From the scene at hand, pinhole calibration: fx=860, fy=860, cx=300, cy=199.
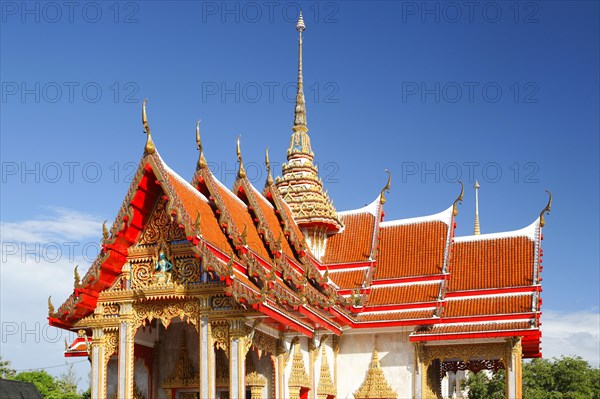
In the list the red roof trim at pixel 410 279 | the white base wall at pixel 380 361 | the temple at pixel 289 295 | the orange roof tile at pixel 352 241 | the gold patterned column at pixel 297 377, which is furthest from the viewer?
the orange roof tile at pixel 352 241

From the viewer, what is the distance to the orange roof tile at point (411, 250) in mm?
23953

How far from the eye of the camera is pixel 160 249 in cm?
1791

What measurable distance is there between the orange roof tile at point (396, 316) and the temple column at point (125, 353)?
683 cm

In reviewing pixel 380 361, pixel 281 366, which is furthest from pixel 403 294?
pixel 281 366

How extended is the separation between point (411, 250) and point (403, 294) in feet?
5.98

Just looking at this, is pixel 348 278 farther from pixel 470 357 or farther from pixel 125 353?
pixel 125 353

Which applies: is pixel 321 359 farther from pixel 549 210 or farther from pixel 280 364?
pixel 549 210

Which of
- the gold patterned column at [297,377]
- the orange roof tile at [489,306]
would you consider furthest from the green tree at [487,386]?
the gold patterned column at [297,377]

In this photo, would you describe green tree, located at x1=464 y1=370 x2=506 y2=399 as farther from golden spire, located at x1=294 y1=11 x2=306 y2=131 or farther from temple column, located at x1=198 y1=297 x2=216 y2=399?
temple column, located at x1=198 y1=297 x2=216 y2=399

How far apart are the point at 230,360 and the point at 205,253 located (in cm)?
217

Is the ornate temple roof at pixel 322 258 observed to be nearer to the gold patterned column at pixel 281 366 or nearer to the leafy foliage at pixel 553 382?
the gold patterned column at pixel 281 366

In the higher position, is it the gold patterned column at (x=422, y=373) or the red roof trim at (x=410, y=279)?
the red roof trim at (x=410, y=279)

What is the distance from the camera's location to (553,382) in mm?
41594

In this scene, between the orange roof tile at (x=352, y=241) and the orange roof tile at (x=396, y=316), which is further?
the orange roof tile at (x=352, y=241)
